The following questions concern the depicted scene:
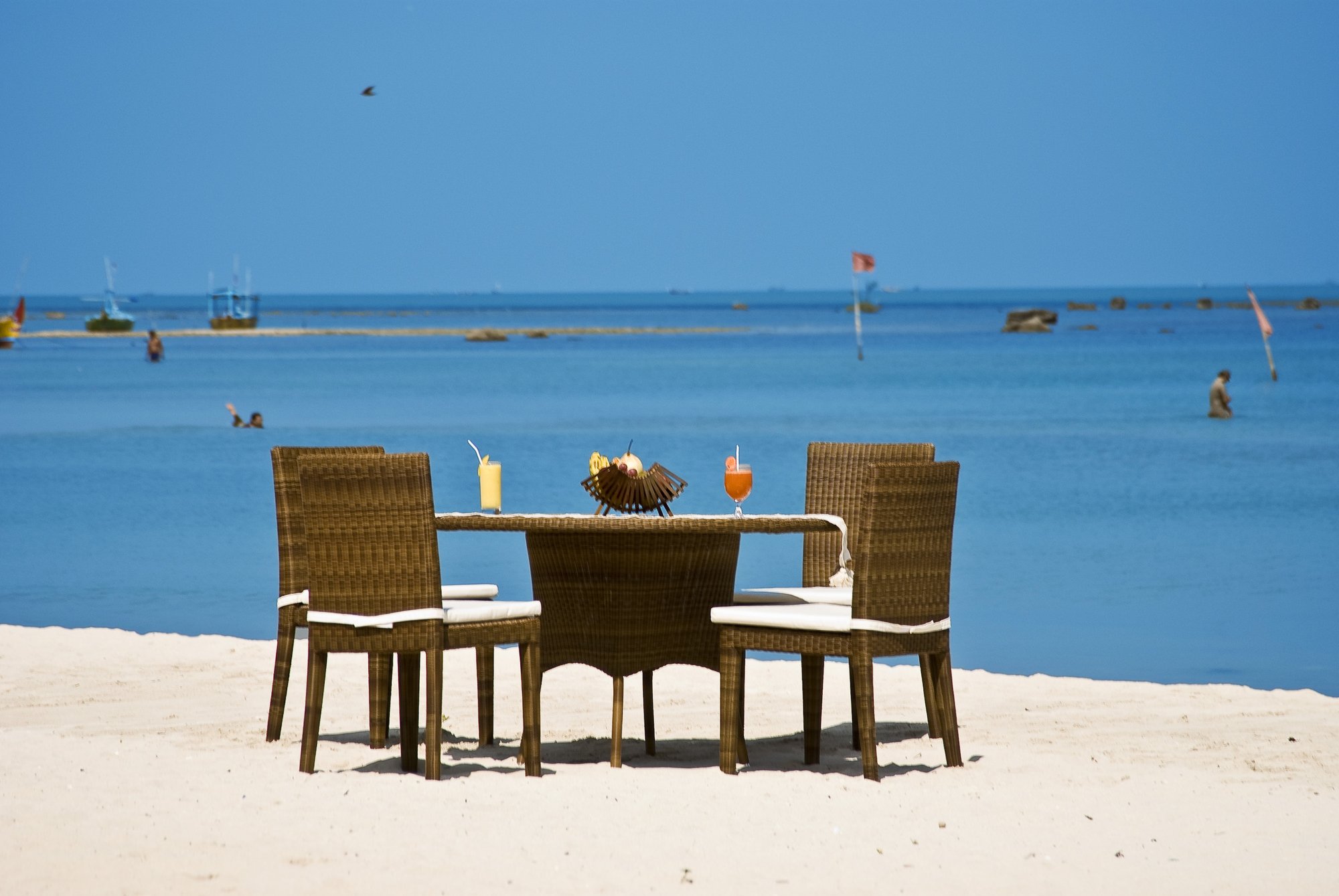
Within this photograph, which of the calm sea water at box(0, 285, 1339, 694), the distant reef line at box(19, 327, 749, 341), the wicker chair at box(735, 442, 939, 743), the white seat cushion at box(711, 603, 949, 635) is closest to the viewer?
the white seat cushion at box(711, 603, 949, 635)

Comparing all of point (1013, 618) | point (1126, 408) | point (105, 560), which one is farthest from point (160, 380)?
point (1013, 618)

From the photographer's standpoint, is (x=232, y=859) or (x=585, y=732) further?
(x=585, y=732)

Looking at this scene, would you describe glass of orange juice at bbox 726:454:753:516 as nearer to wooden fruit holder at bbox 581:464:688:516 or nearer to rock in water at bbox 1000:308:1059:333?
wooden fruit holder at bbox 581:464:688:516

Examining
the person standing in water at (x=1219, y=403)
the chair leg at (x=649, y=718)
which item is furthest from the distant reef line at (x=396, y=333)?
the chair leg at (x=649, y=718)

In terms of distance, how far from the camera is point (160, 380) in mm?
43812

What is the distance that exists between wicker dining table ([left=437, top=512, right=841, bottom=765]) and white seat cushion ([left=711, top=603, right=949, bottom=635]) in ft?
0.66

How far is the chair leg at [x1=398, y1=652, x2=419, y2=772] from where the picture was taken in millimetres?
5410

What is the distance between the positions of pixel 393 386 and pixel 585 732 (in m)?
35.4

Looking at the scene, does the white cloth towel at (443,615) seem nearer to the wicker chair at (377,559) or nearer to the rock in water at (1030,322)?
the wicker chair at (377,559)

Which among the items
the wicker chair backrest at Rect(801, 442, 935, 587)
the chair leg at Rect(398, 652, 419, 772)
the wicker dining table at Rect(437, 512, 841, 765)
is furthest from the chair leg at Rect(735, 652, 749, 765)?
the chair leg at Rect(398, 652, 419, 772)

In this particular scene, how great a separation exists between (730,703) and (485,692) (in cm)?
98

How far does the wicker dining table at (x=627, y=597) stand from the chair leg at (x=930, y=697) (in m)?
0.59

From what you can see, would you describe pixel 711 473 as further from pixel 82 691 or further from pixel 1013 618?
pixel 82 691

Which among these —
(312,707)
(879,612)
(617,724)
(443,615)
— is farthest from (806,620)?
(312,707)
